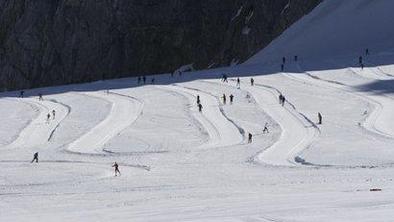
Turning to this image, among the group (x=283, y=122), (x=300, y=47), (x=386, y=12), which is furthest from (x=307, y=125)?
(x=386, y=12)

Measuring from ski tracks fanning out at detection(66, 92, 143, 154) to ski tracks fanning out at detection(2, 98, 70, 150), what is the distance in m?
2.62

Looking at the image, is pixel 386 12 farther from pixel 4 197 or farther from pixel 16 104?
pixel 4 197

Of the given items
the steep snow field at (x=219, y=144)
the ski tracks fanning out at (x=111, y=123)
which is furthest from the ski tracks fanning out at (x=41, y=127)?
the ski tracks fanning out at (x=111, y=123)

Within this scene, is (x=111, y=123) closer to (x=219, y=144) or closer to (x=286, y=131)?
(x=219, y=144)

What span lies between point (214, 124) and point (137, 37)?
3903 cm

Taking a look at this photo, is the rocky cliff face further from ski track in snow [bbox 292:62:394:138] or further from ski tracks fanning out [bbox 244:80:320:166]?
ski tracks fanning out [bbox 244:80:320:166]

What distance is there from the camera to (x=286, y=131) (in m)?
43.1

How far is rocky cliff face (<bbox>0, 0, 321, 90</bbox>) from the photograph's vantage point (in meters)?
84.4

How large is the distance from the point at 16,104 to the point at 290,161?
3657cm

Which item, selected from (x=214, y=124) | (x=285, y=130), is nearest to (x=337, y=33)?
(x=214, y=124)

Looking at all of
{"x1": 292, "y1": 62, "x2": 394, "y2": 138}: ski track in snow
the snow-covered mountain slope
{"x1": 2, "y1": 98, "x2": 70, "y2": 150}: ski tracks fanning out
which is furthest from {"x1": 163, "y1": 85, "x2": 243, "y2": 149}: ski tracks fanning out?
the snow-covered mountain slope

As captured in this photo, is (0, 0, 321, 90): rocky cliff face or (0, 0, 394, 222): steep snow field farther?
(0, 0, 321, 90): rocky cliff face

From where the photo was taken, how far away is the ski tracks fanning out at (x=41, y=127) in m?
44.0

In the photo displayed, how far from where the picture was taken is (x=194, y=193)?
26734mm
